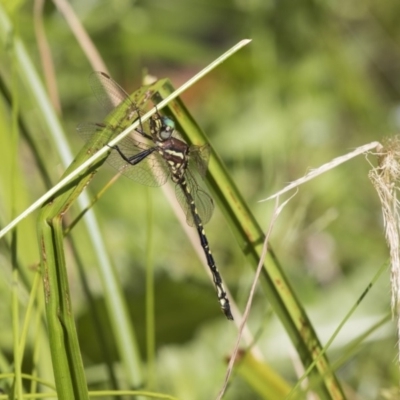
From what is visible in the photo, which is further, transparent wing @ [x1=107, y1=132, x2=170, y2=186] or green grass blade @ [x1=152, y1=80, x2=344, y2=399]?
transparent wing @ [x1=107, y1=132, x2=170, y2=186]

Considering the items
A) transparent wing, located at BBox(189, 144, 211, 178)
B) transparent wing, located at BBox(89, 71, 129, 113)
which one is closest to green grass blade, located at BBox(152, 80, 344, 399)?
transparent wing, located at BBox(189, 144, 211, 178)

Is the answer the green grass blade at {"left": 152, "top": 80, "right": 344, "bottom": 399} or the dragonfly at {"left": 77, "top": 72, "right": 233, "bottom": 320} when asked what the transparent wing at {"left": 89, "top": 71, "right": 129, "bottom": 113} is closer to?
the dragonfly at {"left": 77, "top": 72, "right": 233, "bottom": 320}

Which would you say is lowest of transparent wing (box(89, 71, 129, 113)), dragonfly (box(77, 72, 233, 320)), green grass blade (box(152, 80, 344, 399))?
green grass blade (box(152, 80, 344, 399))

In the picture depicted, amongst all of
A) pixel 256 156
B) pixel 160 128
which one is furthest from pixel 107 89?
pixel 256 156

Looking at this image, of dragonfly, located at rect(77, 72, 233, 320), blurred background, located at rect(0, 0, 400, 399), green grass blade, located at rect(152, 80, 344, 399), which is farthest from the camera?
blurred background, located at rect(0, 0, 400, 399)

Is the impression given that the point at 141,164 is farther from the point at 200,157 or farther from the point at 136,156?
the point at 200,157
